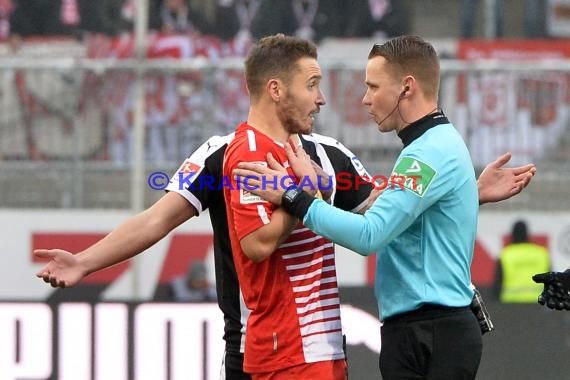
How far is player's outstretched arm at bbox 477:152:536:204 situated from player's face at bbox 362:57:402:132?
1.88ft

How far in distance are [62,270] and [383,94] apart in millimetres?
1421

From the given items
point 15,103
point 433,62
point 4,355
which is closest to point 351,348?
point 4,355

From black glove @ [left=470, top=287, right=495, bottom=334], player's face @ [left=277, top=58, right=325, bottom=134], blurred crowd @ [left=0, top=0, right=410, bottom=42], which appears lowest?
black glove @ [left=470, top=287, right=495, bottom=334]

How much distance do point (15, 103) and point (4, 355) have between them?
474 centimetres

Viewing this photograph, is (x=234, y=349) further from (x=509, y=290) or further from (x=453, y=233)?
(x=509, y=290)

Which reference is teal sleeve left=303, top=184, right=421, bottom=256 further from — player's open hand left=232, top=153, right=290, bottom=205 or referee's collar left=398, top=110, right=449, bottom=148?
referee's collar left=398, top=110, right=449, bottom=148

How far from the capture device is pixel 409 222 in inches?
160

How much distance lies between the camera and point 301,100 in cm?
430

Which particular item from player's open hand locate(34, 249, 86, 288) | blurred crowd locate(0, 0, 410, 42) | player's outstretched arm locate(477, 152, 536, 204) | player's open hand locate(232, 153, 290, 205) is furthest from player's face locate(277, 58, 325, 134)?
blurred crowd locate(0, 0, 410, 42)

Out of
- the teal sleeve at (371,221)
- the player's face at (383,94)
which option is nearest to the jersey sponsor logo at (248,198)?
the teal sleeve at (371,221)

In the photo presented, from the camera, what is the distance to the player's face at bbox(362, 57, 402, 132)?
4262mm

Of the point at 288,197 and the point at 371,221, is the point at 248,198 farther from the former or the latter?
the point at 371,221

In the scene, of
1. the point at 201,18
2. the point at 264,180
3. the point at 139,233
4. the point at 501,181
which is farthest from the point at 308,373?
the point at 201,18

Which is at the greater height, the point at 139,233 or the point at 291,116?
the point at 291,116
